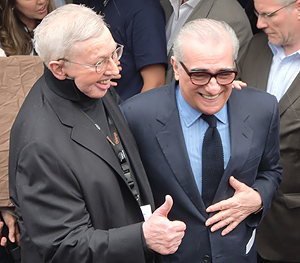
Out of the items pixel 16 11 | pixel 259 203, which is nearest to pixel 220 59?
pixel 259 203

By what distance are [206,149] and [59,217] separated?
770mm

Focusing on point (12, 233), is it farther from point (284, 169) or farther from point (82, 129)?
point (284, 169)

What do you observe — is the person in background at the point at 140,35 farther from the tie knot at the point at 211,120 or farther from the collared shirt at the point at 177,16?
the tie knot at the point at 211,120

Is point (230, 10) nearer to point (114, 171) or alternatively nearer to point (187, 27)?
point (187, 27)

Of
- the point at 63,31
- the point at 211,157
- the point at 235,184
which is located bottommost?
the point at 235,184

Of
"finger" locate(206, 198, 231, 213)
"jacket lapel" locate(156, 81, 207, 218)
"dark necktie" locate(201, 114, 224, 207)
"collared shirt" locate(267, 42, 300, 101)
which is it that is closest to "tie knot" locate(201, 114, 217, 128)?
"dark necktie" locate(201, 114, 224, 207)

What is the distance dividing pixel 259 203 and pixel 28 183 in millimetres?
1128

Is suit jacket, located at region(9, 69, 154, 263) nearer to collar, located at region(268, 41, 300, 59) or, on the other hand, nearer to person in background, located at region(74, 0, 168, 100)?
person in background, located at region(74, 0, 168, 100)

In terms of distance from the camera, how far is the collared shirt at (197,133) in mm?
2111

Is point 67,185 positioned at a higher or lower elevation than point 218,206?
higher

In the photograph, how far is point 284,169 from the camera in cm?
275

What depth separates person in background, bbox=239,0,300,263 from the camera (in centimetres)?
264

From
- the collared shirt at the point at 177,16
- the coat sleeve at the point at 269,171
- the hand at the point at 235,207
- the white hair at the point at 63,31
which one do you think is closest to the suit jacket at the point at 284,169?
the coat sleeve at the point at 269,171

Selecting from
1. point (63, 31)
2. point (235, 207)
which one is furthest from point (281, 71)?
point (63, 31)
